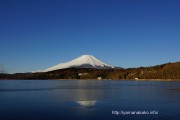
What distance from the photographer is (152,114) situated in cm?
2784

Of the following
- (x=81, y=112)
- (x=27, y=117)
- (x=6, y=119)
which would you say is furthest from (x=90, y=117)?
(x=6, y=119)

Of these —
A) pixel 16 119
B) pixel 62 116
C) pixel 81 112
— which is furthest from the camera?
pixel 81 112

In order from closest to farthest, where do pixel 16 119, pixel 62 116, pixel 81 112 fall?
pixel 16 119, pixel 62 116, pixel 81 112

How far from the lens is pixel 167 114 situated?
91.6 feet

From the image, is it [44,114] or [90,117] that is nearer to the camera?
[90,117]

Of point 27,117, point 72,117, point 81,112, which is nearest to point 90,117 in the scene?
point 72,117

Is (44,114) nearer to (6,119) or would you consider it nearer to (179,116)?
(6,119)

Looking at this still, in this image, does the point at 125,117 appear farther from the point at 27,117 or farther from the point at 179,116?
the point at 27,117

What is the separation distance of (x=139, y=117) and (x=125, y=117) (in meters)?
1.22

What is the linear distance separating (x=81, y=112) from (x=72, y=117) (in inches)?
126

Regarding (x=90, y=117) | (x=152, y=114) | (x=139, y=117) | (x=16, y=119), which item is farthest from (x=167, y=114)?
(x=16, y=119)

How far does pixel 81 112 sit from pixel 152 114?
6.86 metres

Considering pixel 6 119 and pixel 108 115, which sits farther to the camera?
pixel 108 115

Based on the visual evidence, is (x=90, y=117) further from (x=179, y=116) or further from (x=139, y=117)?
(x=179, y=116)
